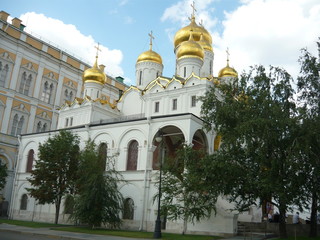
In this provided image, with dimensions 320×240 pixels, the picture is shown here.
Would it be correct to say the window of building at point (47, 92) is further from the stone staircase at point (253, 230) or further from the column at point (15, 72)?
the stone staircase at point (253, 230)

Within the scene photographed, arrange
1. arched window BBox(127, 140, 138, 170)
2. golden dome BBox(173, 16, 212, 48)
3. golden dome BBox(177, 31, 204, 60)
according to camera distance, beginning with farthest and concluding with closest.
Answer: golden dome BBox(173, 16, 212, 48), golden dome BBox(177, 31, 204, 60), arched window BBox(127, 140, 138, 170)

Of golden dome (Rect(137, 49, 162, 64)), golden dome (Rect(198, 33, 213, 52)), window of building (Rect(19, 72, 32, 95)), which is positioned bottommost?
window of building (Rect(19, 72, 32, 95))

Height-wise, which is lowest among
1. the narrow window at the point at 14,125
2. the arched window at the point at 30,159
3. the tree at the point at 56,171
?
the tree at the point at 56,171

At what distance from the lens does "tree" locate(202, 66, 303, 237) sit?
16.2 metres

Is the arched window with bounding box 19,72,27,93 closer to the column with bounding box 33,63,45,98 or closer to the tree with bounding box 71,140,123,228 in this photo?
the column with bounding box 33,63,45,98

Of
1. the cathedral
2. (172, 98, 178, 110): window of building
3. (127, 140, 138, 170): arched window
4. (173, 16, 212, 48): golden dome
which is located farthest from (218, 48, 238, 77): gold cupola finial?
(127, 140, 138, 170): arched window

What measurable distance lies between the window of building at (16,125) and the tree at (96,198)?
17611 mm

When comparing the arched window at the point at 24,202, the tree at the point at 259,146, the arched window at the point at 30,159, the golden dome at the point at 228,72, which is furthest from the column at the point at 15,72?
the tree at the point at 259,146

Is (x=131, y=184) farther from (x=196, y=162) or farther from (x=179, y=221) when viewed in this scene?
(x=196, y=162)

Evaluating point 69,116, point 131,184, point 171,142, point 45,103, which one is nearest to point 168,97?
point 171,142

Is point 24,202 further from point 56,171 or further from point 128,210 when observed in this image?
point 128,210

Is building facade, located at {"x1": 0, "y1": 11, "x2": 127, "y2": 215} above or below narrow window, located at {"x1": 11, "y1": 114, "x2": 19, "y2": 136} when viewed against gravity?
above

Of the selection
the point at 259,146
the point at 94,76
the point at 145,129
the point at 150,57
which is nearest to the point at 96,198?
the point at 145,129

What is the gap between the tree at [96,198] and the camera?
20109 millimetres
